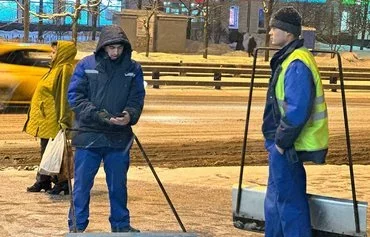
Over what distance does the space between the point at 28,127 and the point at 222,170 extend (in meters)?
3.65

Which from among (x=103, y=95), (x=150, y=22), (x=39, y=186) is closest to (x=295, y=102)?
(x=103, y=95)

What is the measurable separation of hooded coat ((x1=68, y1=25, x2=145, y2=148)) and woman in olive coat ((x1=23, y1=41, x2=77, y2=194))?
1.56 metres

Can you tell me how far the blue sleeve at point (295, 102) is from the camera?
5059mm

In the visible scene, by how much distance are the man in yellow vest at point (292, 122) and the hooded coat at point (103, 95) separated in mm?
1211

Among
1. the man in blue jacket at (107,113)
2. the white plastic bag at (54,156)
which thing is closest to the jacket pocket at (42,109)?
the white plastic bag at (54,156)

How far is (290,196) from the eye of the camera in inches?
209

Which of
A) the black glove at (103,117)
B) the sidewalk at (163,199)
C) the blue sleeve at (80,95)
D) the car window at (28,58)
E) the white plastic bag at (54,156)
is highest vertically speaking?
the blue sleeve at (80,95)

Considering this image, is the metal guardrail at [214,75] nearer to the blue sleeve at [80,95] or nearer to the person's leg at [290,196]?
the blue sleeve at [80,95]

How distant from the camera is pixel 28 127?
805cm

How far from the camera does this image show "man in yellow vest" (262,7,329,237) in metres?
5.10

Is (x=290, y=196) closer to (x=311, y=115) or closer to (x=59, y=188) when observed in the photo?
(x=311, y=115)

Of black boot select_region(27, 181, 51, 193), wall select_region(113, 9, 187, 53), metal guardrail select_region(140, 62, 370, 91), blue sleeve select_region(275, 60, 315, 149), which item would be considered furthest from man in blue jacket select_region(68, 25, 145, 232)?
wall select_region(113, 9, 187, 53)

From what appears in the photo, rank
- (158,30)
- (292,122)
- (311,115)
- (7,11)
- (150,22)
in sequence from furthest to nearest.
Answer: (7,11) < (158,30) < (150,22) < (311,115) < (292,122)

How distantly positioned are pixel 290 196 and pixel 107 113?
5.15 ft
